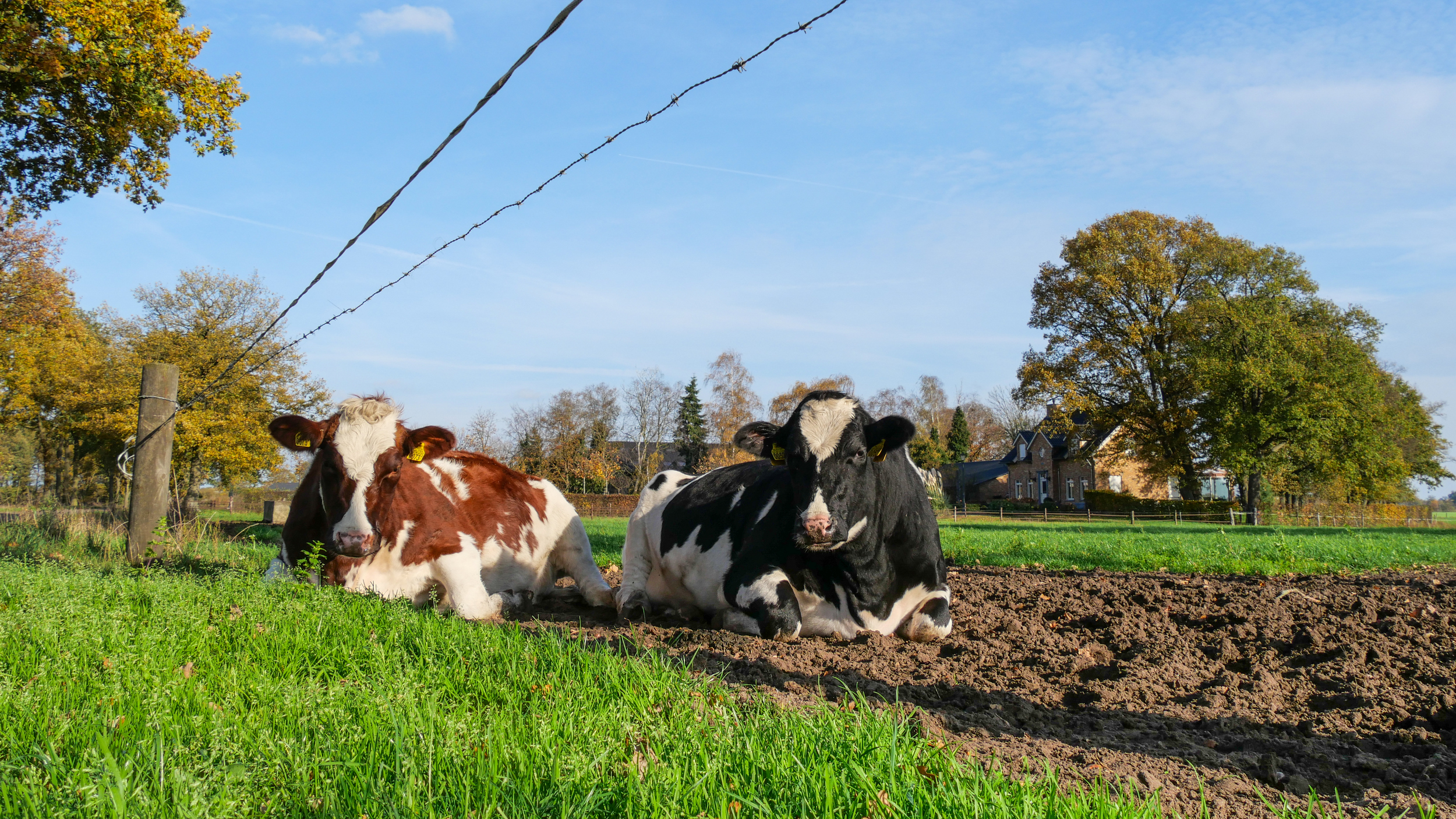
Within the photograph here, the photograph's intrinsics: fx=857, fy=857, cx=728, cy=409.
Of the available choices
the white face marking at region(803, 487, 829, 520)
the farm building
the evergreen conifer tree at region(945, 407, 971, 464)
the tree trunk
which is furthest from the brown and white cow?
the evergreen conifer tree at region(945, 407, 971, 464)

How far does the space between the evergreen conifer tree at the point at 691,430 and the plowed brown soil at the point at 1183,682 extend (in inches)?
2524

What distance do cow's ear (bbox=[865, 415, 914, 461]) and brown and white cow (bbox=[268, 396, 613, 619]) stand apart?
3.08m

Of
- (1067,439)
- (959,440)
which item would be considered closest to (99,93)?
(1067,439)

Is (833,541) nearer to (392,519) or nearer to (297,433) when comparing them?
(392,519)

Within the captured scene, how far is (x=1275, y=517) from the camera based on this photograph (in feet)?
128

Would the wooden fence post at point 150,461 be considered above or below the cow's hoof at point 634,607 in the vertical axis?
above

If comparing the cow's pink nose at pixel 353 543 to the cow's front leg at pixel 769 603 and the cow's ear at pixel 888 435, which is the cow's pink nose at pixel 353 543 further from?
the cow's ear at pixel 888 435

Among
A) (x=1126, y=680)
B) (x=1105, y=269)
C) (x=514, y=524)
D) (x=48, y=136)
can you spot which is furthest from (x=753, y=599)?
(x=1105, y=269)

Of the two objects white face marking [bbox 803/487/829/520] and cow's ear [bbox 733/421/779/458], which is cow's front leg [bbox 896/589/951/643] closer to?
white face marking [bbox 803/487/829/520]

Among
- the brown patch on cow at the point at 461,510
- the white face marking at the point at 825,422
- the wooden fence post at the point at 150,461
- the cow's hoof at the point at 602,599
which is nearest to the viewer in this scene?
the white face marking at the point at 825,422

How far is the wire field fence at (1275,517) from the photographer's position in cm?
3938

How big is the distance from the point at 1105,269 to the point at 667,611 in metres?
39.3

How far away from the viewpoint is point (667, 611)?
701 cm

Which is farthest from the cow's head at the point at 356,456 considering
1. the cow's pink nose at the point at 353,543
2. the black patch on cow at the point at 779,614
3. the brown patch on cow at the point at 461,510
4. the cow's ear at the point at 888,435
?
the cow's ear at the point at 888,435
